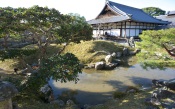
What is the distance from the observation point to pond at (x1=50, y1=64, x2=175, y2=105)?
9.79 metres

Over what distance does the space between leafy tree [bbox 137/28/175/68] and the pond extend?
7.96ft

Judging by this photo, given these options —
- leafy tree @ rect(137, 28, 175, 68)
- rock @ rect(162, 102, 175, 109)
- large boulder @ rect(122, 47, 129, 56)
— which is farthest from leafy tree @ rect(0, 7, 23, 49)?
large boulder @ rect(122, 47, 129, 56)

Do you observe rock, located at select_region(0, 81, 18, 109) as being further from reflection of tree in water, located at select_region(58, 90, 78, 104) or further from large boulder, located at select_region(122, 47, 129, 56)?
large boulder, located at select_region(122, 47, 129, 56)

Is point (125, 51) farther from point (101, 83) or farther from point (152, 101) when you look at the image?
point (152, 101)

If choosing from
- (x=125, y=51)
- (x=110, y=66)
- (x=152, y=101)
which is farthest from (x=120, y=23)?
(x=152, y=101)

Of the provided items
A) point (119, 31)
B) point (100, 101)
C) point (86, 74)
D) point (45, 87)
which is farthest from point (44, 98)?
point (119, 31)

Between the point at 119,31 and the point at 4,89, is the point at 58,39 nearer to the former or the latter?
the point at 4,89

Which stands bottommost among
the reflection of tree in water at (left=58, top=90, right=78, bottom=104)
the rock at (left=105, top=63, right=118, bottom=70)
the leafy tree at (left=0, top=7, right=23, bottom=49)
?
the reflection of tree in water at (left=58, top=90, right=78, bottom=104)

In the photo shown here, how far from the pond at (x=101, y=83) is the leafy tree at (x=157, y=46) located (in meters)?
2.43

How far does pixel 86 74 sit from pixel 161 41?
302 inches

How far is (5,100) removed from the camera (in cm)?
595

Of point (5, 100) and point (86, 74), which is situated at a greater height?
point (5, 100)

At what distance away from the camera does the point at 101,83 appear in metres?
12.1

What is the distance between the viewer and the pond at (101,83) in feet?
32.1
